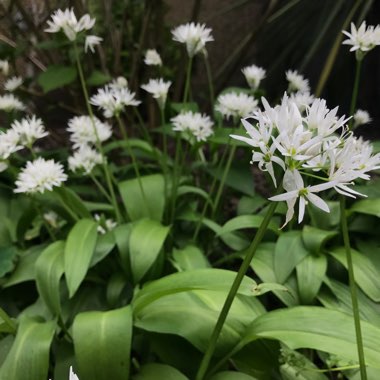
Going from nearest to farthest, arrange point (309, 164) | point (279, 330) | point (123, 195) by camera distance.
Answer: point (309, 164) < point (279, 330) < point (123, 195)

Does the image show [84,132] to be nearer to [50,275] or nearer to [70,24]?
[70,24]

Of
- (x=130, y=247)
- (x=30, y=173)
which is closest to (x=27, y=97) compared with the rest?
(x=30, y=173)

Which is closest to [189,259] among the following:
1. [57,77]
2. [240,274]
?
[240,274]

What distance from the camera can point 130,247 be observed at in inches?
40.0

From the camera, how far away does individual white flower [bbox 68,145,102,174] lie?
1.23 metres

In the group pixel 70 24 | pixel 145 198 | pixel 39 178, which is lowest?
pixel 39 178

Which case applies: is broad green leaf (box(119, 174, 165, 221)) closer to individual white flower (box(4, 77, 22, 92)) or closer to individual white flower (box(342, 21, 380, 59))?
individual white flower (box(4, 77, 22, 92))

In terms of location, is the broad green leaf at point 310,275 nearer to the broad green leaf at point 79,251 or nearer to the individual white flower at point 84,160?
the broad green leaf at point 79,251

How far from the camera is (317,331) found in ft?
2.51

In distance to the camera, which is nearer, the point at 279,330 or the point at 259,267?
the point at 279,330

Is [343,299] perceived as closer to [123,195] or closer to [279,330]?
[279,330]

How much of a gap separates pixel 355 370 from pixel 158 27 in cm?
154

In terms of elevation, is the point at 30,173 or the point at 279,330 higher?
the point at 30,173

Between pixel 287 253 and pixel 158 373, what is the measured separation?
0.41 meters
